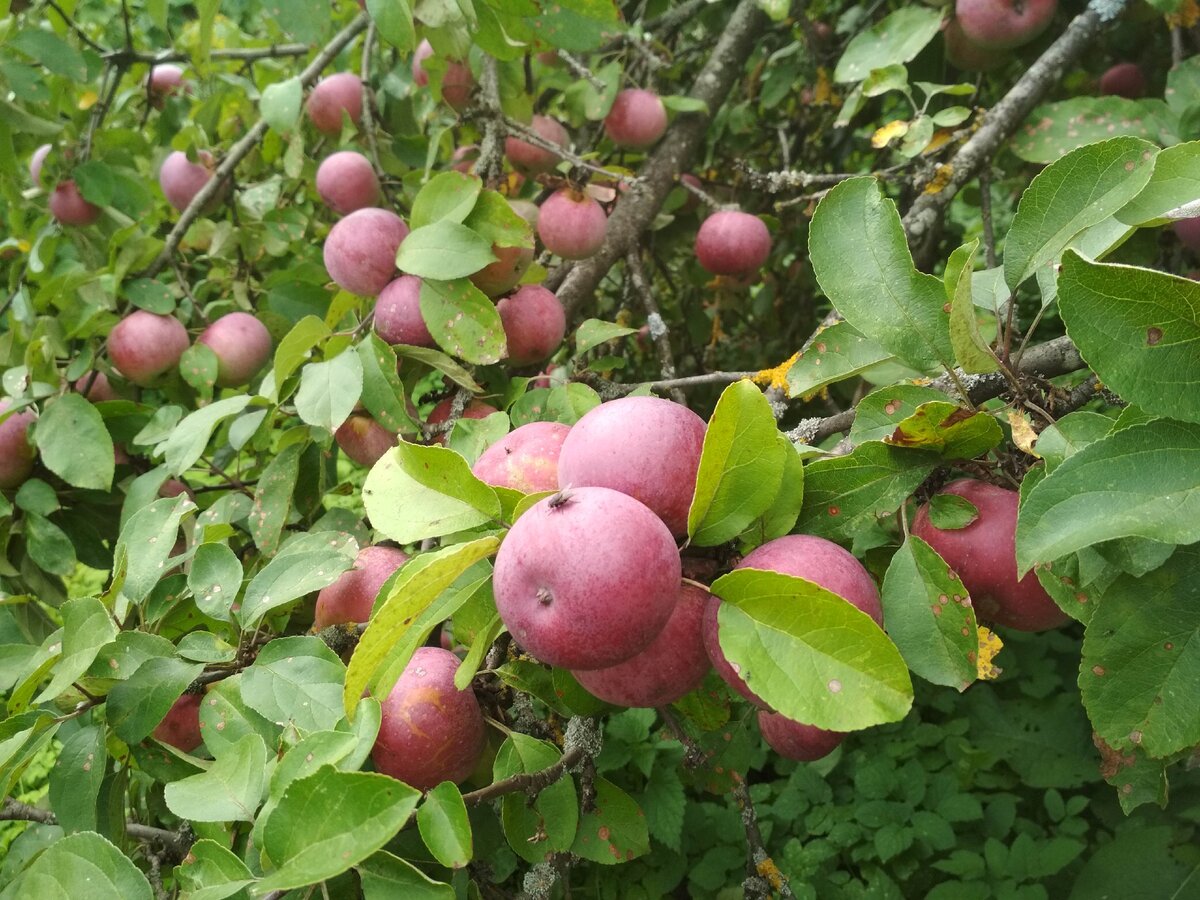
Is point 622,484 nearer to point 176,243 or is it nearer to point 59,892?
point 59,892

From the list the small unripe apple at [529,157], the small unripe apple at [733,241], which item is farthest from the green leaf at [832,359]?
the small unripe apple at [529,157]

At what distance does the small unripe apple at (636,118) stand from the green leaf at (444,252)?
0.79m

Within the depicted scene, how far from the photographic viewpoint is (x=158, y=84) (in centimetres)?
239

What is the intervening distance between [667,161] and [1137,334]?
1.43 meters

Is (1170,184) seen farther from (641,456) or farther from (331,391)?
(331,391)

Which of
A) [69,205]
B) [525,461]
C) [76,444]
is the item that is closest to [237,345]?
[76,444]

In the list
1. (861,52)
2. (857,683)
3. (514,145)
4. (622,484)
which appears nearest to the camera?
(857,683)

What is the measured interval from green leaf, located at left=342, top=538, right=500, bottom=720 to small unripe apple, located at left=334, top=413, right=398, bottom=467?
63 centimetres

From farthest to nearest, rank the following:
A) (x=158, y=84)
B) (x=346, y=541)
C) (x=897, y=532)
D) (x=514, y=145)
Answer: (x=158, y=84)
(x=514, y=145)
(x=346, y=541)
(x=897, y=532)

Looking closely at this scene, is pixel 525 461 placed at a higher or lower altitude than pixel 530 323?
higher

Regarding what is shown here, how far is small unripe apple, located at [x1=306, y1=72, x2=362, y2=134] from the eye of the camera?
5.95ft

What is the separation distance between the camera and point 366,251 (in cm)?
124

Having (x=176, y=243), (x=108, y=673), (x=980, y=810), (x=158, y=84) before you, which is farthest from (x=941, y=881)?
(x=158, y=84)

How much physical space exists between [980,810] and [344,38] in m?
1.95
